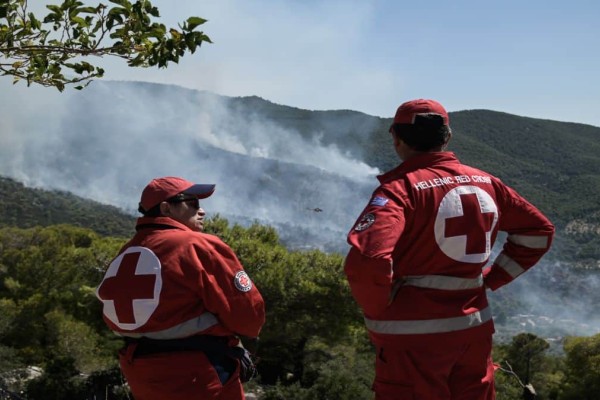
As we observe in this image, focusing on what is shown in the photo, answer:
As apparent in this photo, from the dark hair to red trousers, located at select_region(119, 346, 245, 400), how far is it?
129 centimetres

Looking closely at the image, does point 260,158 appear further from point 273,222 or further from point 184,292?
point 184,292

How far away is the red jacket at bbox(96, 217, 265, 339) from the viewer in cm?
298

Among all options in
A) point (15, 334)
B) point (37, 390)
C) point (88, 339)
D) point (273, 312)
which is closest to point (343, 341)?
point (273, 312)

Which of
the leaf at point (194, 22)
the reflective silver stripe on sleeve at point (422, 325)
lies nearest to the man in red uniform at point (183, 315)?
the reflective silver stripe on sleeve at point (422, 325)

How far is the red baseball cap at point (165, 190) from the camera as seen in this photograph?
10.6 ft

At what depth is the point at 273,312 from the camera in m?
20.1

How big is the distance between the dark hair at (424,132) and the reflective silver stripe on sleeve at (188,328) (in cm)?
115

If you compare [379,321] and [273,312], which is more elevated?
[379,321]

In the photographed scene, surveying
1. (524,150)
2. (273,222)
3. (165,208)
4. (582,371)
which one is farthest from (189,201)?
(524,150)

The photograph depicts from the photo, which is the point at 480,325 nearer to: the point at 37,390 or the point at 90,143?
the point at 37,390

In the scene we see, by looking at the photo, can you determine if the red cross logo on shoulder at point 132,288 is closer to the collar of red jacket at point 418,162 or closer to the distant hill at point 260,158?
the collar of red jacket at point 418,162

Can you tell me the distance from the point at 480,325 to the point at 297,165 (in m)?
79.3

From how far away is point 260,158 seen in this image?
82.2m

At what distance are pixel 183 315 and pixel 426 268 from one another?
107cm
